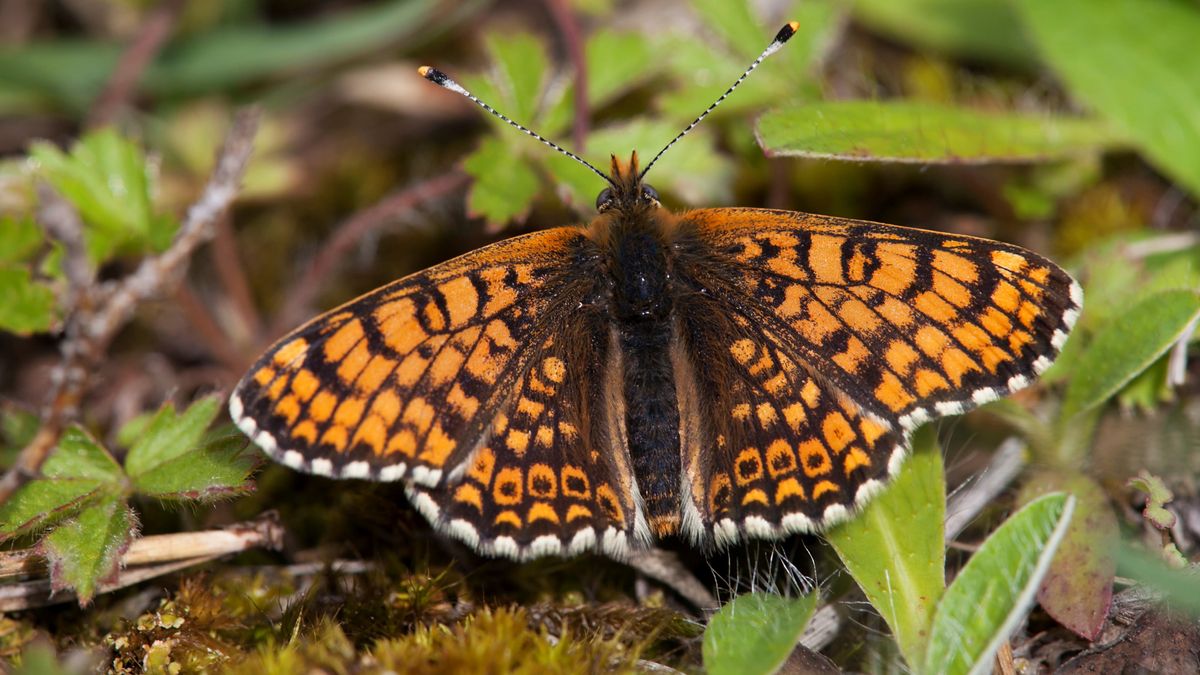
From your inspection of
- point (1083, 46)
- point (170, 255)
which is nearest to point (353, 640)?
point (170, 255)

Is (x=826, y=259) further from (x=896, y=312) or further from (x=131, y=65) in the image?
(x=131, y=65)

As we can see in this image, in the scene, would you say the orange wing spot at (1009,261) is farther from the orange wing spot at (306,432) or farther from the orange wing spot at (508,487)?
the orange wing spot at (306,432)

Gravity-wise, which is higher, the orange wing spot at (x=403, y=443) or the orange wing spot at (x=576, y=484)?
the orange wing spot at (x=403, y=443)

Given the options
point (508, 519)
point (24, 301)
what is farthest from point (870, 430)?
point (24, 301)

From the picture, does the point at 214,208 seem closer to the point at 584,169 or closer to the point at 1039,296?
the point at 584,169

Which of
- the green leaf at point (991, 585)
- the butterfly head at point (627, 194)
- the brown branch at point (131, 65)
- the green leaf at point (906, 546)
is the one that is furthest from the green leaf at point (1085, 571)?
the brown branch at point (131, 65)
